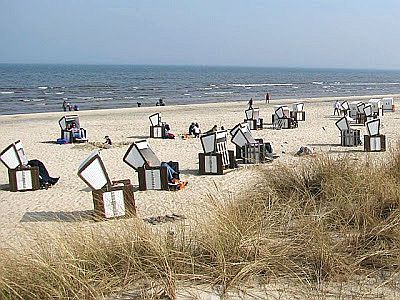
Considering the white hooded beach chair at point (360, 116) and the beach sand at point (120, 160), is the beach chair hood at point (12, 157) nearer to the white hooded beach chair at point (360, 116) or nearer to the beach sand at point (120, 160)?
the beach sand at point (120, 160)

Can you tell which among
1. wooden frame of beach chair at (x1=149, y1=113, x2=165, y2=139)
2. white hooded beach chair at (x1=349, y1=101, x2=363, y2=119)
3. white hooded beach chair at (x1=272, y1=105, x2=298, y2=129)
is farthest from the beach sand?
white hooded beach chair at (x1=349, y1=101, x2=363, y2=119)

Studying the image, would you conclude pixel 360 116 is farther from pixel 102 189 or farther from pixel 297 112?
pixel 102 189

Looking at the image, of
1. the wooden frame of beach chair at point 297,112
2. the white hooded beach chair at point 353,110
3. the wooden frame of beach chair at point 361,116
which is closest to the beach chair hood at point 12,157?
the wooden frame of beach chair at point 297,112

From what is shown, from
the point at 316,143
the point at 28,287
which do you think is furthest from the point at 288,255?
the point at 316,143

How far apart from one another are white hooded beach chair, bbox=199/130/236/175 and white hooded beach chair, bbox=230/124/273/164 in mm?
711

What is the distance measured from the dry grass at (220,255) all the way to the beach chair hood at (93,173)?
123 inches

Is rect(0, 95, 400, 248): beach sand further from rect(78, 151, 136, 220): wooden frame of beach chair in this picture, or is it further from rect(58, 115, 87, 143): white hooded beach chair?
rect(58, 115, 87, 143): white hooded beach chair

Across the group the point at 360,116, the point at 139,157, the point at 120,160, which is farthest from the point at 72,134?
the point at 360,116

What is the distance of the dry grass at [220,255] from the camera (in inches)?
141

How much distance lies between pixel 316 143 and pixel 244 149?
178 inches

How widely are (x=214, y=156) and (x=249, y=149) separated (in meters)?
1.69

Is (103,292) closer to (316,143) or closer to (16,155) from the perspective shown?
(16,155)

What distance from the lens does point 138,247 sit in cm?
401

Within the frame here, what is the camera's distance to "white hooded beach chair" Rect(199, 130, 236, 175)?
11.3m
